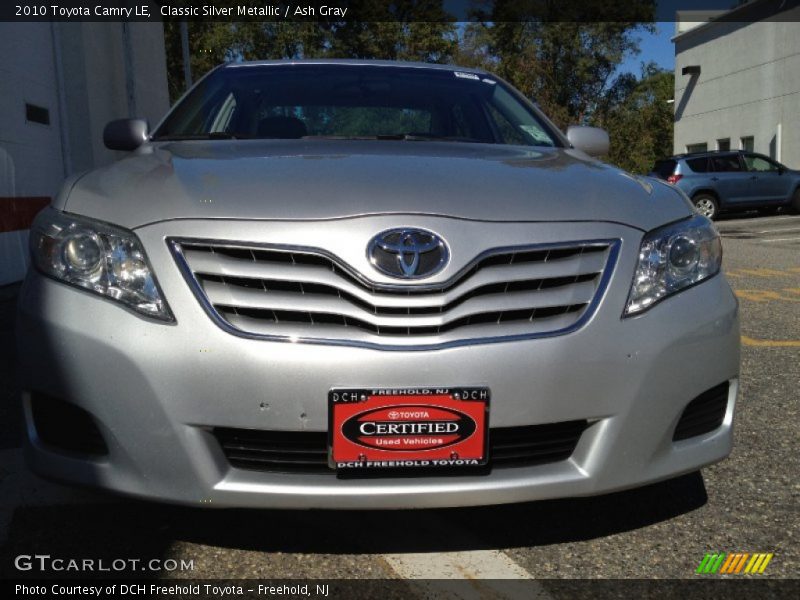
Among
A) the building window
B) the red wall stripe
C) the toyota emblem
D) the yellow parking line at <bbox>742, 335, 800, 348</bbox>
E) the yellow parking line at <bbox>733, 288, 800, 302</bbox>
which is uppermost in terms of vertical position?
the toyota emblem

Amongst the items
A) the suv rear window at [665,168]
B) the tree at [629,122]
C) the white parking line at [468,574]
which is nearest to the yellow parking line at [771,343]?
the white parking line at [468,574]

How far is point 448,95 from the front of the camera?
3549 mm

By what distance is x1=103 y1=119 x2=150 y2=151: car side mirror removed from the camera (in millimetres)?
3172

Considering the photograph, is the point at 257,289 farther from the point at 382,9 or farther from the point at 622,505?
the point at 382,9

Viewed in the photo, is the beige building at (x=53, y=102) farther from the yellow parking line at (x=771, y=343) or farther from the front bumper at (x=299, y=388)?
the front bumper at (x=299, y=388)

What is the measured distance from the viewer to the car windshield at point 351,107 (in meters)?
3.22

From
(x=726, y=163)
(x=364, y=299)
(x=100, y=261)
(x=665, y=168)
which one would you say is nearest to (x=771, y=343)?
(x=364, y=299)

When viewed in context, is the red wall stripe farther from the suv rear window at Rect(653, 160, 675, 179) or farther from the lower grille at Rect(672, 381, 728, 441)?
the suv rear window at Rect(653, 160, 675, 179)

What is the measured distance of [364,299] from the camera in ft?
6.34

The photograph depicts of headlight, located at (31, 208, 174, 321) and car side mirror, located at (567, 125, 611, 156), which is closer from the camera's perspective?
headlight, located at (31, 208, 174, 321)

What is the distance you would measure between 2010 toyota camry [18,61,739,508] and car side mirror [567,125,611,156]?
3.84 ft

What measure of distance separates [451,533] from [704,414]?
0.73 m

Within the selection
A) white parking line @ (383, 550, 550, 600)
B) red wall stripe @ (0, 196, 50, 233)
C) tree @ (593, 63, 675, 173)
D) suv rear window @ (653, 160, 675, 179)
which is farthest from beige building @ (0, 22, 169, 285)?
tree @ (593, 63, 675, 173)

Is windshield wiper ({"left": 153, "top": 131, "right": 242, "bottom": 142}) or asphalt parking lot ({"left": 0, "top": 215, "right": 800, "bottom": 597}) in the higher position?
windshield wiper ({"left": 153, "top": 131, "right": 242, "bottom": 142})
